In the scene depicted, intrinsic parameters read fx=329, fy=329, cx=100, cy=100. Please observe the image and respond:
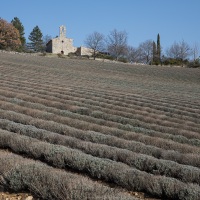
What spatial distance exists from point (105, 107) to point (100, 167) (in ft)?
24.1

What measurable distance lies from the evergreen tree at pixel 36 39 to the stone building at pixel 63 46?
4.79 m

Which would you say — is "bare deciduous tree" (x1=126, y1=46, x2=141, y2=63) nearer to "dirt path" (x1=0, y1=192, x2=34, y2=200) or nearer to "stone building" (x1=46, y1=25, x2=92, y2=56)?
"stone building" (x1=46, y1=25, x2=92, y2=56)

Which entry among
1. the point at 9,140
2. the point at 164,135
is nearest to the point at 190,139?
the point at 164,135

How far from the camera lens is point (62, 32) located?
89.9 m

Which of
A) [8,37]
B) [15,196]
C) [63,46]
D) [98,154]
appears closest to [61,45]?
[63,46]

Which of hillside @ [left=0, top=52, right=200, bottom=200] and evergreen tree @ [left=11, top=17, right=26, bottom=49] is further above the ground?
evergreen tree @ [left=11, top=17, right=26, bottom=49]

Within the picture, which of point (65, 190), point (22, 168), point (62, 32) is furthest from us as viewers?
point (62, 32)

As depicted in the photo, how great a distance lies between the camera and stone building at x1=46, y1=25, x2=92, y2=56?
8514 cm

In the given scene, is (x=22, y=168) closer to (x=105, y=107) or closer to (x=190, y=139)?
(x=190, y=139)

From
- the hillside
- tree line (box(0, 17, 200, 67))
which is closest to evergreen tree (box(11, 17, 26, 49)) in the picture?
tree line (box(0, 17, 200, 67))

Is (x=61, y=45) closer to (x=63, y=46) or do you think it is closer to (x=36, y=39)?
(x=63, y=46)

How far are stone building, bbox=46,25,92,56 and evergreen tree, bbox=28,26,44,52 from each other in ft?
15.7

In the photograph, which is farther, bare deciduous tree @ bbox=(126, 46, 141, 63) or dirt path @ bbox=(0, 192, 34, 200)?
bare deciduous tree @ bbox=(126, 46, 141, 63)

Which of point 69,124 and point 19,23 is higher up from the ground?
point 19,23
